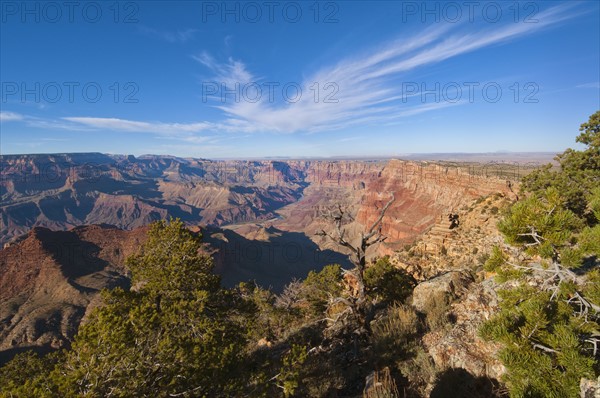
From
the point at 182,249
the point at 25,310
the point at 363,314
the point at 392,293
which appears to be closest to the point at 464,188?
the point at 392,293

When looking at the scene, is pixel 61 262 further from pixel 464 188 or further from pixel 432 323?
pixel 464 188

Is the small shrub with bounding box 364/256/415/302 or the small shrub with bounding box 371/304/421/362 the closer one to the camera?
the small shrub with bounding box 371/304/421/362

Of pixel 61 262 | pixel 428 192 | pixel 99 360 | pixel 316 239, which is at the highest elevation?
pixel 99 360

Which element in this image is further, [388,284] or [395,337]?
[388,284]

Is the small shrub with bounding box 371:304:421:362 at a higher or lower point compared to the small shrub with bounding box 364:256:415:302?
higher

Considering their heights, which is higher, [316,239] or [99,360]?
[99,360]

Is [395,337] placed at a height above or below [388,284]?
above

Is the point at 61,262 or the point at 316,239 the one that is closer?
the point at 61,262

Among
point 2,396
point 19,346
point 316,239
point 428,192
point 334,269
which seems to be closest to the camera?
point 2,396

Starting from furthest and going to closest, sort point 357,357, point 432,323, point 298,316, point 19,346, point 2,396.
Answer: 1. point 19,346
2. point 298,316
3. point 357,357
4. point 432,323
5. point 2,396

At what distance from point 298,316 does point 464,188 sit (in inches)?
2655

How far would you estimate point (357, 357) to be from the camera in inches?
396

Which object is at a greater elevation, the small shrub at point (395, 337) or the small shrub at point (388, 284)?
the small shrub at point (395, 337)

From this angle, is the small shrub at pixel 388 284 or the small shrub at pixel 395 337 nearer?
the small shrub at pixel 395 337
